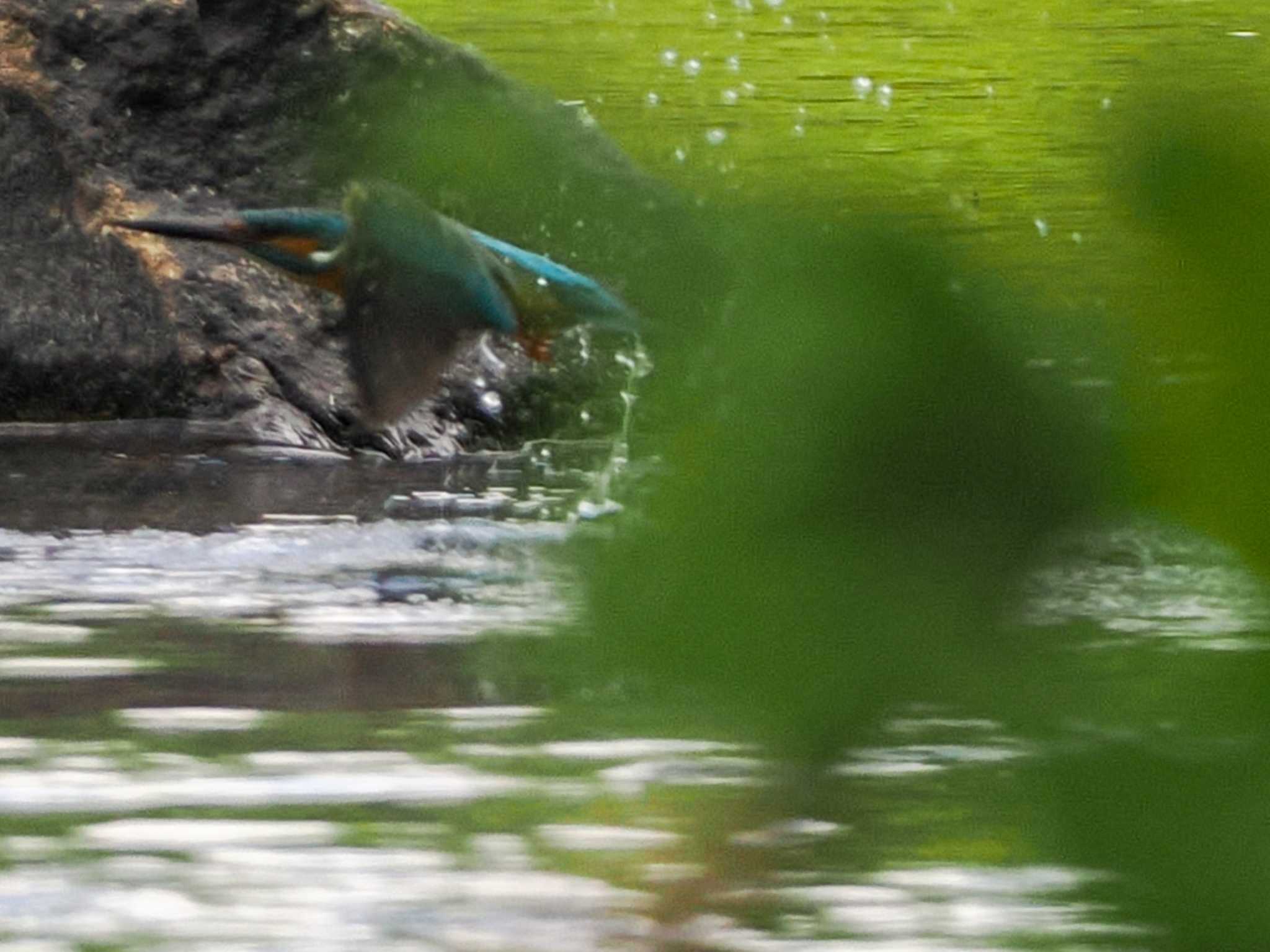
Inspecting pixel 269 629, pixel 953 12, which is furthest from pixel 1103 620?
pixel 269 629

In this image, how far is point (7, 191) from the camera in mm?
7875

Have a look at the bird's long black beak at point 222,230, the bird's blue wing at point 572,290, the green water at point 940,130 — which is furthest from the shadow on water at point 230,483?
the green water at point 940,130

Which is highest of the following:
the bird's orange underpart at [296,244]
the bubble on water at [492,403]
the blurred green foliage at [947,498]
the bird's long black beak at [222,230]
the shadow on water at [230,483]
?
the bird's long black beak at [222,230]

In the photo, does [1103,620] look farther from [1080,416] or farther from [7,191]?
[7,191]

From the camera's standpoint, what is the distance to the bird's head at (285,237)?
4.82 feet

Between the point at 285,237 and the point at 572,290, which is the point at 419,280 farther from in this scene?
the point at 285,237

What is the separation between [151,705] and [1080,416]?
125 inches

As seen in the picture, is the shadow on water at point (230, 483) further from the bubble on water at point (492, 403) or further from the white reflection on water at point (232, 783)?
the white reflection on water at point (232, 783)

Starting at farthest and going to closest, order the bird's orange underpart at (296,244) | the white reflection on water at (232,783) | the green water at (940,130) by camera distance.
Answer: the white reflection on water at (232,783) → the bird's orange underpart at (296,244) → the green water at (940,130)

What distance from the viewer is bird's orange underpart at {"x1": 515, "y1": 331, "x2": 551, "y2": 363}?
4.69 ft

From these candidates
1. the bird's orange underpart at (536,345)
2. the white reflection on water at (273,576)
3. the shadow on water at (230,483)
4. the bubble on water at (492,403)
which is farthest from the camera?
the bubble on water at (492,403)

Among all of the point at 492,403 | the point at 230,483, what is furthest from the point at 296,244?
the point at 492,403

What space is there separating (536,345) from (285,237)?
306 millimetres

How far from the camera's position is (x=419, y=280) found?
1243 millimetres
